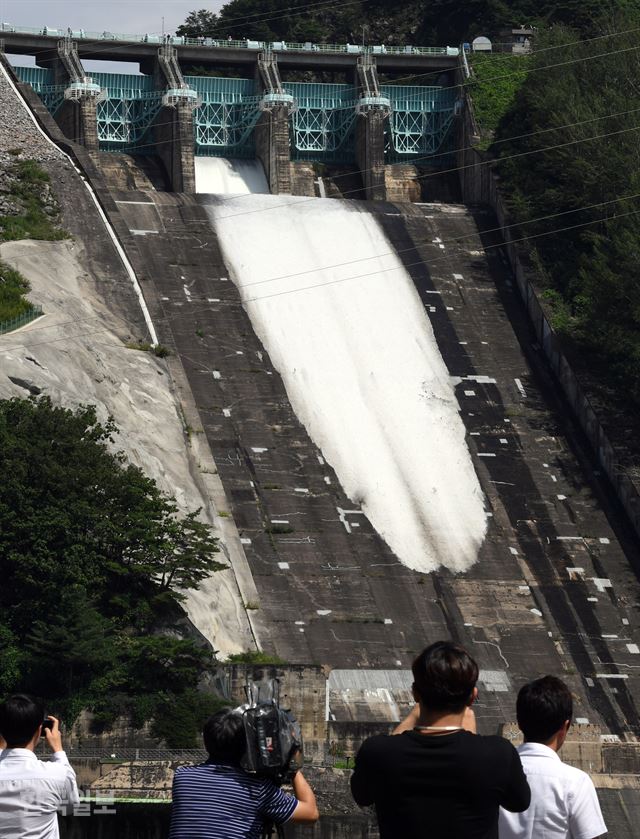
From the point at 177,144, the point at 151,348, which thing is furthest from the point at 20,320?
the point at 177,144

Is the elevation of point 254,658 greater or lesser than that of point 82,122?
lesser

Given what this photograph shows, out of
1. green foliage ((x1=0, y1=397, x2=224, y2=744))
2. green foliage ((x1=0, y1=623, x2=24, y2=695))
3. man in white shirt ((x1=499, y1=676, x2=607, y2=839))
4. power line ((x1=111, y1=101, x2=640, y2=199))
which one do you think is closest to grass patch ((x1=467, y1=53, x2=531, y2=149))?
power line ((x1=111, y1=101, x2=640, y2=199))

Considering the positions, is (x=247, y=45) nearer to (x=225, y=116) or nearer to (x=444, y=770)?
(x=225, y=116)

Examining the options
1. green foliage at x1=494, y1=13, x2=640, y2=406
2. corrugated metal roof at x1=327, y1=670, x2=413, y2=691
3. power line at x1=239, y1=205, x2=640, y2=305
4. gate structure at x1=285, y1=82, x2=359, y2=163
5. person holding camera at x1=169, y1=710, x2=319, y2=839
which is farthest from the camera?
gate structure at x1=285, y1=82, x2=359, y2=163

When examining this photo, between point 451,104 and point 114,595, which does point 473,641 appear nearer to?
point 114,595

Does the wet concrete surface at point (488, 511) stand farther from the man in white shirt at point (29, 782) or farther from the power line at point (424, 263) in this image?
the man in white shirt at point (29, 782)

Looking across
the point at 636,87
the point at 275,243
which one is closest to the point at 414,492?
the point at 275,243

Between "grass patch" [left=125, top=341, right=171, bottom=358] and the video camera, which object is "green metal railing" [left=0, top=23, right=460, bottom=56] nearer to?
"grass patch" [left=125, top=341, right=171, bottom=358]
